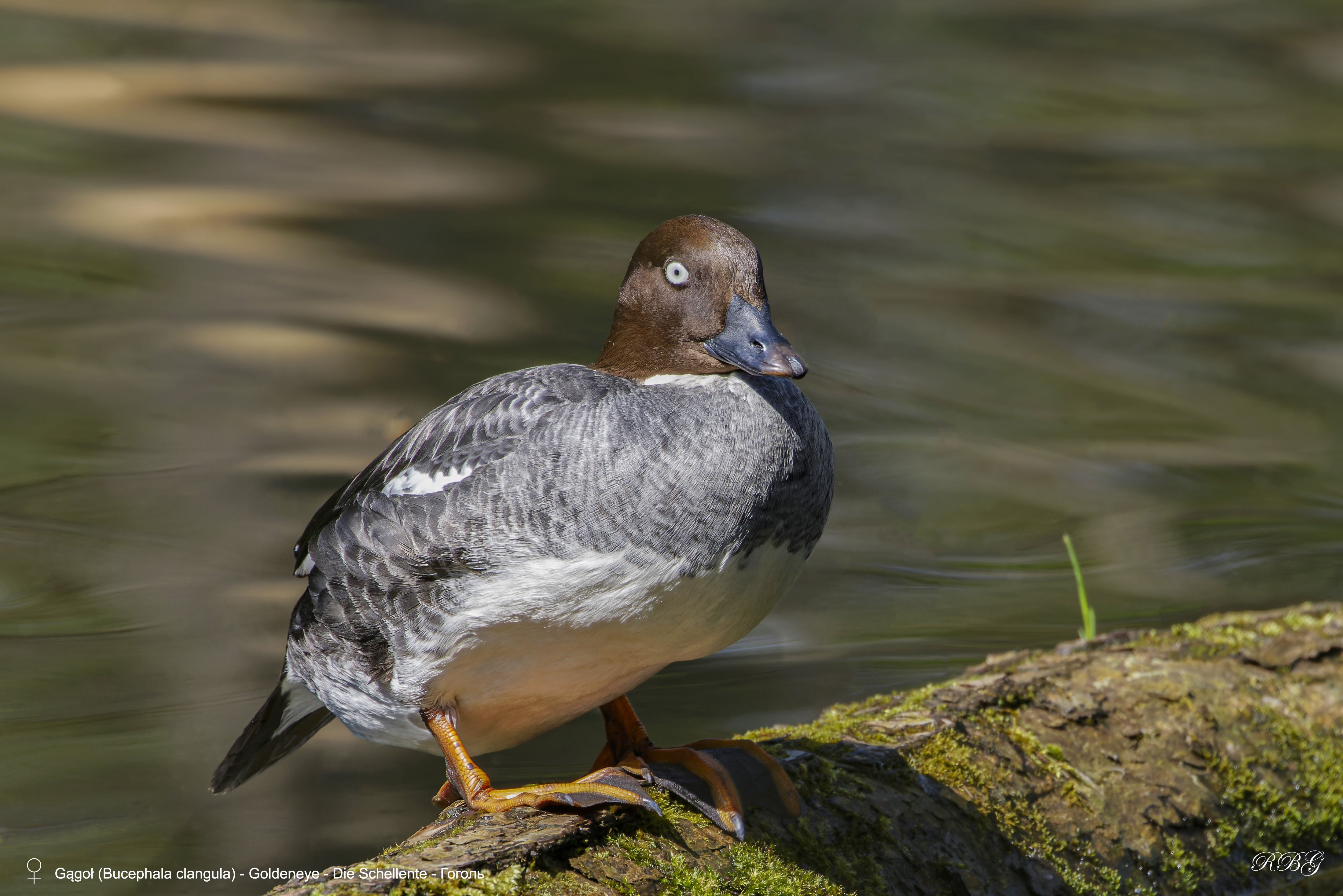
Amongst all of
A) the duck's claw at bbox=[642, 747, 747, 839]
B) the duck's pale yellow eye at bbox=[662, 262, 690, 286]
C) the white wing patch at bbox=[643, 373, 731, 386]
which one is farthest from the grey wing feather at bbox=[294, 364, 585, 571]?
the duck's claw at bbox=[642, 747, 747, 839]

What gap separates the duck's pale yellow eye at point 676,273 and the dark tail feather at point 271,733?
155 cm

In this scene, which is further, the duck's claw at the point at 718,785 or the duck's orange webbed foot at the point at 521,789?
the duck's claw at the point at 718,785

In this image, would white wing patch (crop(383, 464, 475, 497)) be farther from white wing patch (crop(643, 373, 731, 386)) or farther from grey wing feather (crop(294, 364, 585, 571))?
white wing patch (crop(643, 373, 731, 386))

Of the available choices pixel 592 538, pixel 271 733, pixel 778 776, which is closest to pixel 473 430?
pixel 592 538

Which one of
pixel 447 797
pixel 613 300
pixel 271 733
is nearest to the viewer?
pixel 447 797

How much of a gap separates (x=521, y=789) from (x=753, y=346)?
1151 mm

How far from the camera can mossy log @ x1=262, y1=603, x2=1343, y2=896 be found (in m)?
2.55

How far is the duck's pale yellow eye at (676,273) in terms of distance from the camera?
9.89 feet

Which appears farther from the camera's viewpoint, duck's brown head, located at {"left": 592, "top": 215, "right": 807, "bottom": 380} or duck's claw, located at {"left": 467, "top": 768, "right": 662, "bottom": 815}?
duck's brown head, located at {"left": 592, "top": 215, "right": 807, "bottom": 380}

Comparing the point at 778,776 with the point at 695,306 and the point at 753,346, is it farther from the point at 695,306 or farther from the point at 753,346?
the point at 695,306

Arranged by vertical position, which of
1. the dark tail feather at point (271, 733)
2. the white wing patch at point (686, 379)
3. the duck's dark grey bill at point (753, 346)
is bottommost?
the dark tail feather at point (271, 733)

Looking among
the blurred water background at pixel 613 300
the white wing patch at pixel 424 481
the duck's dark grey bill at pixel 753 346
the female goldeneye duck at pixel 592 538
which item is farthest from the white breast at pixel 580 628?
the blurred water background at pixel 613 300

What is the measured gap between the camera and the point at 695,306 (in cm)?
299

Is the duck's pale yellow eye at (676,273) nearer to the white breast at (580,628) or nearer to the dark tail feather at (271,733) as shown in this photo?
the white breast at (580,628)
